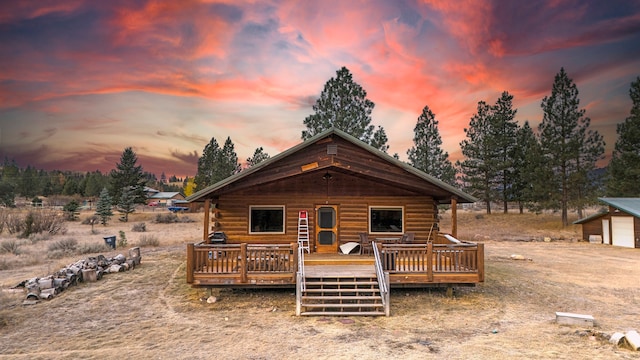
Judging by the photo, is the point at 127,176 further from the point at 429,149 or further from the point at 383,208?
the point at 383,208

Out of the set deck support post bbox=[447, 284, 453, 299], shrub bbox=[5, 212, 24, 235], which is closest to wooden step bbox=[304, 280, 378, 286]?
deck support post bbox=[447, 284, 453, 299]

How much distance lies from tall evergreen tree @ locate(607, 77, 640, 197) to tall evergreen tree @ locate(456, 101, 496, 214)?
10.2 meters

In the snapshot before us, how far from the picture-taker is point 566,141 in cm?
3278

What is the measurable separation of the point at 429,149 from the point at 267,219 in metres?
28.6

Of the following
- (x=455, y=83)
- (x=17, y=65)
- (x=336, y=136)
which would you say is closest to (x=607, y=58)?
(x=455, y=83)

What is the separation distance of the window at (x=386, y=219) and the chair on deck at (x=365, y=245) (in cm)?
79

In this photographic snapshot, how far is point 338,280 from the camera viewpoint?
33.6 ft

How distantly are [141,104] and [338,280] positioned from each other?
29178mm

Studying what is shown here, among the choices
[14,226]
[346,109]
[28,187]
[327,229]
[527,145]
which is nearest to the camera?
[327,229]

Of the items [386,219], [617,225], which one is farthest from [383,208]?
[617,225]

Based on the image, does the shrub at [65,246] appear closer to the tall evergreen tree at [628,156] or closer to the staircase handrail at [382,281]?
the staircase handrail at [382,281]

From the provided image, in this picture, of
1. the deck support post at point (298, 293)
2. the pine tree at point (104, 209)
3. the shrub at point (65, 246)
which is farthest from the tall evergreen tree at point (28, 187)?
the deck support post at point (298, 293)

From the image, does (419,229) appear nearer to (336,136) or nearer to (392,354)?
(336,136)

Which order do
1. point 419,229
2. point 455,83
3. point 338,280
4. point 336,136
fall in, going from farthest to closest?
point 455,83 → point 419,229 → point 336,136 → point 338,280
